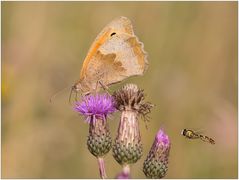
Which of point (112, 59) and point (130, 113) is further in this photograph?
point (112, 59)

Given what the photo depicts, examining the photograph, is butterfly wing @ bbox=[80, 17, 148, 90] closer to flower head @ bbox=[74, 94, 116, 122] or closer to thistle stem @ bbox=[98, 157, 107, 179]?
flower head @ bbox=[74, 94, 116, 122]

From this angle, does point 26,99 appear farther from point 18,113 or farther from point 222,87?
point 222,87

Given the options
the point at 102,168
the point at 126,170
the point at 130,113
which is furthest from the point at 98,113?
the point at 126,170

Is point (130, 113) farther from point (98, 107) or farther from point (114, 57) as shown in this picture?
point (114, 57)

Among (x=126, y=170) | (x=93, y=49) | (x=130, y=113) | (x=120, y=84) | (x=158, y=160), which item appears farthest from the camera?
(x=120, y=84)

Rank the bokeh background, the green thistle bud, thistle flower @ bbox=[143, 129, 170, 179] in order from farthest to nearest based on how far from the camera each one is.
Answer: the bokeh background → the green thistle bud → thistle flower @ bbox=[143, 129, 170, 179]

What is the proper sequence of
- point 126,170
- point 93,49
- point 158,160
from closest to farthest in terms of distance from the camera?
1. point 126,170
2. point 158,160
3. point 93,49

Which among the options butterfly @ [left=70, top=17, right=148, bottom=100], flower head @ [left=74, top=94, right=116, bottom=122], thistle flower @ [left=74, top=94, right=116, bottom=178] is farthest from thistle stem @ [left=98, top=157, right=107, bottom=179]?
butterfly @ [left=70, top=17, right=148, bottom=100]

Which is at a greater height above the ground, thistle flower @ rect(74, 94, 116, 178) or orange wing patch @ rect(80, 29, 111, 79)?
orange wing patch @ rect(80, 29, 111, 79)
